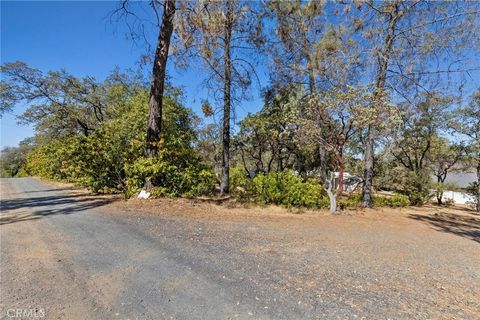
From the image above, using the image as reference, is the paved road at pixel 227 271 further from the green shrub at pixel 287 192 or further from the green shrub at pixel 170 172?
the green shrub at pixel 287 192

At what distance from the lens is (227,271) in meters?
2.99

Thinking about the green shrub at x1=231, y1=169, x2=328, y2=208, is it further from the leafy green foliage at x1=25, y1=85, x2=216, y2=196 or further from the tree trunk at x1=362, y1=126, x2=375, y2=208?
the tree trunk at x1=362, y1=126, x2=375, y2=208

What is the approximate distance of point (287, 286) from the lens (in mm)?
2682

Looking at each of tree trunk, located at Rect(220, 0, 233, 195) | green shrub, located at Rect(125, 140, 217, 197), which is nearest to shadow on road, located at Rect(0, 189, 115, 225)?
green shrub, located at Rect(125, 140, 217, 197)

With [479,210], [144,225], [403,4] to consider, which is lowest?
[479,210]

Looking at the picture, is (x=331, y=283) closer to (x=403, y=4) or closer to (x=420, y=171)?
(x=403, y=4)

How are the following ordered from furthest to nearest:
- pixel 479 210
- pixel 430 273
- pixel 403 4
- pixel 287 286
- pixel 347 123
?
1. pixel 479 210
2. pixel 403 4
3. pixel 347 123
4. pixel 430 273
5. pixel 287 286

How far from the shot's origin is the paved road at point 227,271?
2262mm

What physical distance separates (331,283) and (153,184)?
19.8ft

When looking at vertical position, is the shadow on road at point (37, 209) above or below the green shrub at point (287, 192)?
below

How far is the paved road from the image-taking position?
226cm

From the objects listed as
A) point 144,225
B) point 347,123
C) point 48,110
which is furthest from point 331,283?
point 48,110

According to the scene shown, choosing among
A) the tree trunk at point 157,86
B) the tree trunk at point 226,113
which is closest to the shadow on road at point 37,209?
the tree trunk at point 157,86

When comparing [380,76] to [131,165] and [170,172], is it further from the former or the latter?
[131,165]
